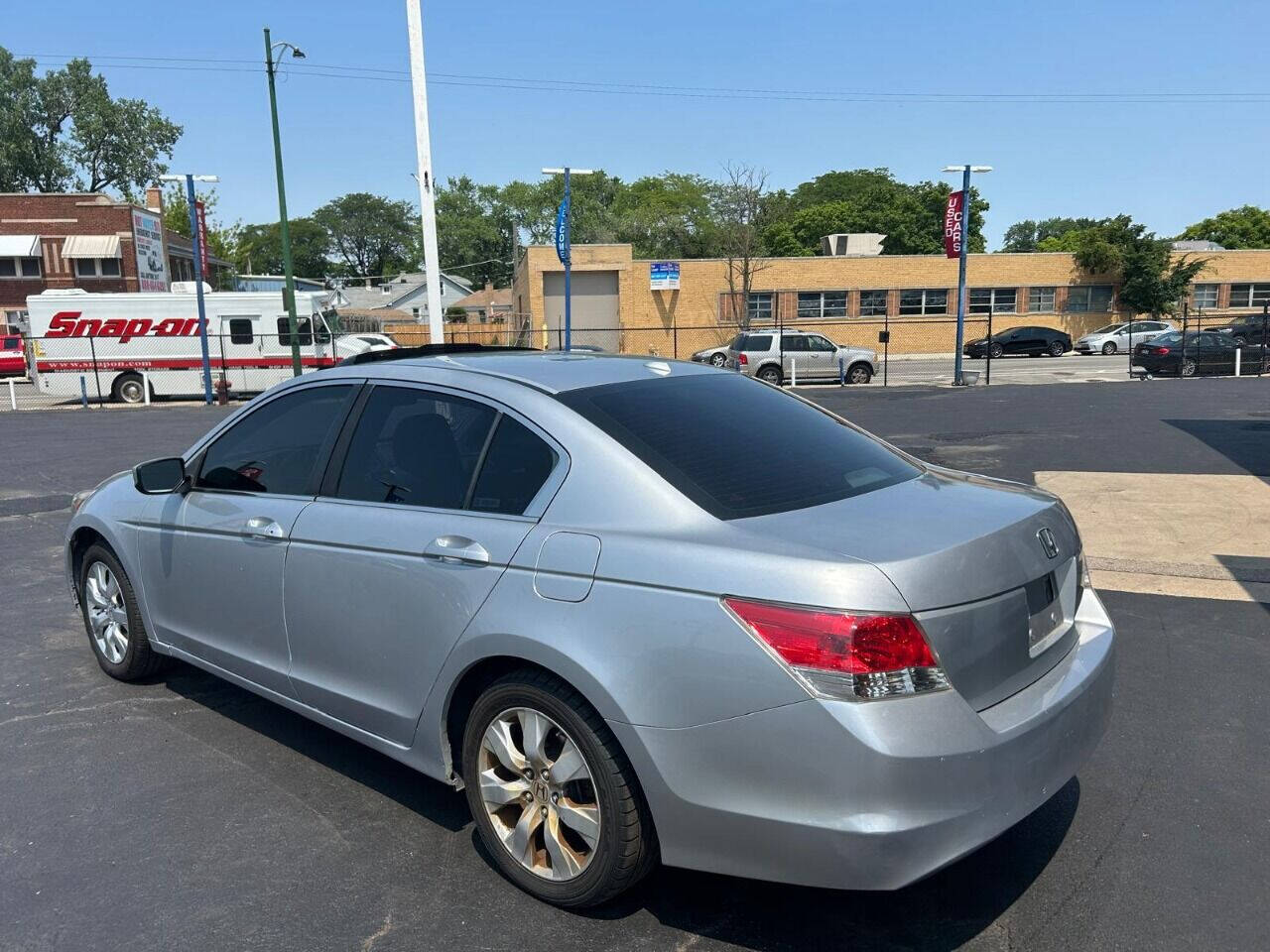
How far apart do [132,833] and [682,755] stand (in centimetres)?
224

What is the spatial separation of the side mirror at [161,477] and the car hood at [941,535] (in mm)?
2801

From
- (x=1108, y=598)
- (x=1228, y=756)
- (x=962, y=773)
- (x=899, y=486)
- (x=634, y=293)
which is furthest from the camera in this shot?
(x=634, y=293)

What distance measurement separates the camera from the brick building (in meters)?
46.1

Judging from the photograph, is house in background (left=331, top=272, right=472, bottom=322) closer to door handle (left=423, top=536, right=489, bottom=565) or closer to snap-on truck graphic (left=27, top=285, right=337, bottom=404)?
snap-on truck graphic (left=27, top=285, right=337, bottom=404)

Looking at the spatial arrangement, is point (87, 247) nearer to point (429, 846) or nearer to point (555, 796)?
point (429, 846)

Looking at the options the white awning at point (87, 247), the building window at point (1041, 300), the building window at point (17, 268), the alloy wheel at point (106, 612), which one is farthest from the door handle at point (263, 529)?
the building window at point (1041, 300)

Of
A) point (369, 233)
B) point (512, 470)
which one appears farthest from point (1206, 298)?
point (369, 233)

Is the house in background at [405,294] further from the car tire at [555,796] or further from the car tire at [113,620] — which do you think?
the car tire at [555,796]

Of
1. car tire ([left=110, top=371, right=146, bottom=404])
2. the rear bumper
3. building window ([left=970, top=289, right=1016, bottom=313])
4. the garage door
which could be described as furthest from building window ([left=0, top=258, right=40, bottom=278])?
the rear bumper

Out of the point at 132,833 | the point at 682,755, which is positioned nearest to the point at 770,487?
the point at 682,755

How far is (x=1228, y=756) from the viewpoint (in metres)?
3.97

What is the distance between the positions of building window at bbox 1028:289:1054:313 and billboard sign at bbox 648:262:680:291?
1840 cm

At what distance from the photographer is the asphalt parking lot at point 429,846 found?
291 cm

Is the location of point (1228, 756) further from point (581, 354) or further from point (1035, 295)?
point (1035, 295)
